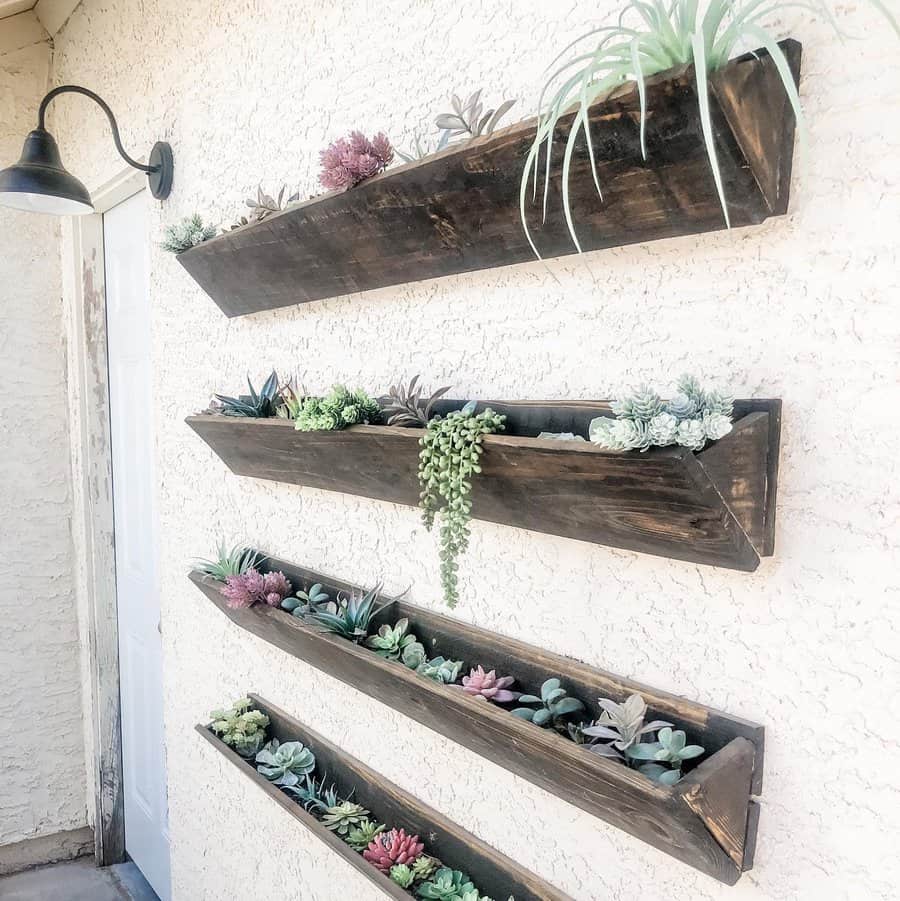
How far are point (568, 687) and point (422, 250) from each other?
0.55 metres

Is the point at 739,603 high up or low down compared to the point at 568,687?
up

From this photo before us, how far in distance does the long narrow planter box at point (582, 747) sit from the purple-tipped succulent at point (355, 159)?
59 centimetres

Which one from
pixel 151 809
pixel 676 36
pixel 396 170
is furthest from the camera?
pixel 151 809

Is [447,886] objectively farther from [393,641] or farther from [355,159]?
[355,159]

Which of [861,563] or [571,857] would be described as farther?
[571,857]

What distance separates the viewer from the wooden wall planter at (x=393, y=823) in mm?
908

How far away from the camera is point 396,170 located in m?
0.80

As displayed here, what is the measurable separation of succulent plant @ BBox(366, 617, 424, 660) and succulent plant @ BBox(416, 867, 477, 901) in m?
0.30

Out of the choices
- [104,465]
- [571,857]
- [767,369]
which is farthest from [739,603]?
[104,465]

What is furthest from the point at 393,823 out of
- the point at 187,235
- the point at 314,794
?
the point at 187,235

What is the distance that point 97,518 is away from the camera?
2.27 m

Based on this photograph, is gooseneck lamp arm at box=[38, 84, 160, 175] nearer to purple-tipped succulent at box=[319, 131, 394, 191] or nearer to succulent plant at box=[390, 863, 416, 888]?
purple-tipped succulent at box=[319, 131, 394, 191]

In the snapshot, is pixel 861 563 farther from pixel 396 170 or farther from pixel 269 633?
pixel 269 633

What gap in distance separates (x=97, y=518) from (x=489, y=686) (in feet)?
6.07
